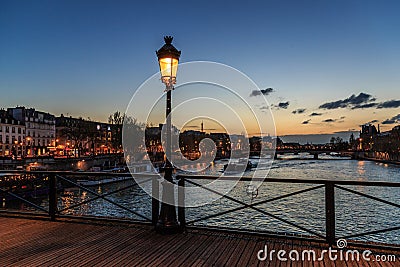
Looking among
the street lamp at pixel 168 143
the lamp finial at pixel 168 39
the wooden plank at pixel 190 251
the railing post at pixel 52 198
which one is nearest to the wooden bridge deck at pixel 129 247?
the wooden plank at pixel 190 251

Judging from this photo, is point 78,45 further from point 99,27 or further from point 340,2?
point 340,2

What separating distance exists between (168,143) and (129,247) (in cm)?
183

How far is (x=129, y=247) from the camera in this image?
484 centimetres

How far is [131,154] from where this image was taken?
61.2 metres

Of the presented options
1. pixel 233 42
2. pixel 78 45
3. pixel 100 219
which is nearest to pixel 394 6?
pixel 233 42

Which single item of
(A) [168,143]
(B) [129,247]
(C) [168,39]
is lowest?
(B) [129,247]

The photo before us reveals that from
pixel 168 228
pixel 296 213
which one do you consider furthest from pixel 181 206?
pixel 296 213

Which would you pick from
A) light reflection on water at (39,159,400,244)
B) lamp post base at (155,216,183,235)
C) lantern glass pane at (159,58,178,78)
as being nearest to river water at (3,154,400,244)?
light reflection on water at (39,159,400,244)

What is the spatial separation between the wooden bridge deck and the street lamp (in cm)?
27

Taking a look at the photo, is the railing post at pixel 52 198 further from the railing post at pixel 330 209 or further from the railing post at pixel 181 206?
the railing post at pixel 330 209

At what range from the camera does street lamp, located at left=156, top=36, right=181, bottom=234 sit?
5.57 m

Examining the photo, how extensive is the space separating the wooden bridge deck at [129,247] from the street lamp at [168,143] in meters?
0.27

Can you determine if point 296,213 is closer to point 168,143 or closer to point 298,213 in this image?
point 298,213

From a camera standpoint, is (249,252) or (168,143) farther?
(168,143)
